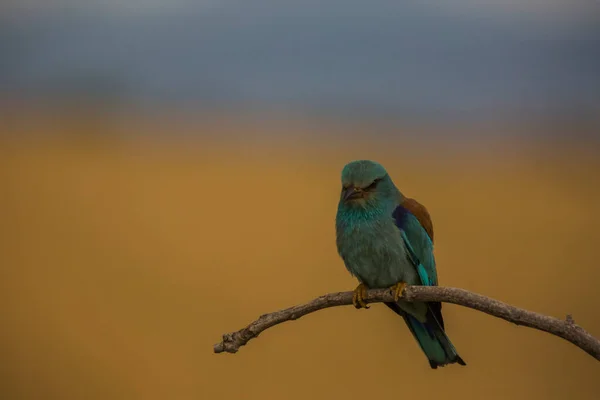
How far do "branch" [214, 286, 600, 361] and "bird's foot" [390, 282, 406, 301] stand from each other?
0.07 metres

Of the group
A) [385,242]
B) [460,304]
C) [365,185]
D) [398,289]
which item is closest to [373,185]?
[365,185]

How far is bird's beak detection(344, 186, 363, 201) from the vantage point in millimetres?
2059

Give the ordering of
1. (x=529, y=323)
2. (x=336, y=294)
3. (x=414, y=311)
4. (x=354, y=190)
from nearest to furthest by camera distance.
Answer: (x=529, y=323) → (x=336, y=294) → (x=354, y=190) → (x=414, y=311)

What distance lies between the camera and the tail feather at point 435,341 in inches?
87.4

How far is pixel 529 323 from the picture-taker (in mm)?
1588

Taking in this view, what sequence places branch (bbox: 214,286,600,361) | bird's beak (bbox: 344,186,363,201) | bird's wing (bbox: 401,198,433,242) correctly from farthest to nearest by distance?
1. bird's wing (bbox: 401,198,433,242)
2. bird's beak (bbox: 344,186,363,201)
3. branch (bbox: 214,286,600,361)

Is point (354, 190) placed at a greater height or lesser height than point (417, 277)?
greater

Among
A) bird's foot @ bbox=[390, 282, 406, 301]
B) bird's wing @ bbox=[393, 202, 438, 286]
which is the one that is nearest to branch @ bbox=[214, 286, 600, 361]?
bird's foot @ bbox=[390, 282, 406, 301]

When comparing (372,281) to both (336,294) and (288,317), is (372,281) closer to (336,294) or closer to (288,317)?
(336,294)

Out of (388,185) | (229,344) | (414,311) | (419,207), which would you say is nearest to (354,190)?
(388,185)

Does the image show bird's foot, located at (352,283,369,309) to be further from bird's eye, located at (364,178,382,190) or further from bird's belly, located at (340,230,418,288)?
bird's eye, located at (364,178,382,190)

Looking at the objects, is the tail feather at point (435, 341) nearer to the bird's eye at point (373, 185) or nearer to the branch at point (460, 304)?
the branch at point (460, 304)

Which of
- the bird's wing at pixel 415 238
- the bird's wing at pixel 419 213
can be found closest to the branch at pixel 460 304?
the bird's wing at pixel 415 238

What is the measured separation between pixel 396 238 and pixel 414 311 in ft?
0.86
